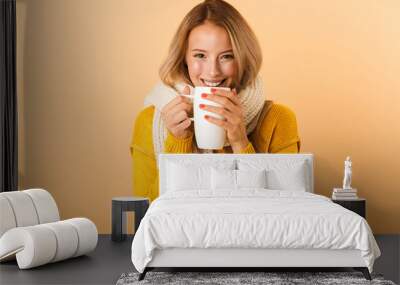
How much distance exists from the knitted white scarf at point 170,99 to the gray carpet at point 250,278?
2185 millimetres

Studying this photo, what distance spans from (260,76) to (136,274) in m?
2.84

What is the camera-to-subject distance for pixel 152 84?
7.59m

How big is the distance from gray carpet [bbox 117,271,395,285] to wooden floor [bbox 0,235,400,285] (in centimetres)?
20

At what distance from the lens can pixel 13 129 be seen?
747 centimetres

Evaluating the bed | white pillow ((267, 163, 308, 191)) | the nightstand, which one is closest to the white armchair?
the bed

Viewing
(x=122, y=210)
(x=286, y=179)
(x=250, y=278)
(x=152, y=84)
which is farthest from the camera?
(x=152, y=84)

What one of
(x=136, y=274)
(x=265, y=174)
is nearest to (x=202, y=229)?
(x=136, y=274)

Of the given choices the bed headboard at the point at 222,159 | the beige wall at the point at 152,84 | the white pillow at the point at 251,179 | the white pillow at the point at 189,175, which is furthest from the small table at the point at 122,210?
the white pillow at the point at 251,179

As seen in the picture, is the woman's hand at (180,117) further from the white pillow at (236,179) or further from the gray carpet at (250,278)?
the gray carpet at (250,278)

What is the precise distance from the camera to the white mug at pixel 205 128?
7.20 meters

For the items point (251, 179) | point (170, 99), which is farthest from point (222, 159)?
point (170, 99)

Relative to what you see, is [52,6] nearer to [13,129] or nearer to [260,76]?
[13,129]

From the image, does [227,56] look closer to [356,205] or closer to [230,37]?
[230,37]

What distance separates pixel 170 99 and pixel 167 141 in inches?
17.0
